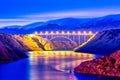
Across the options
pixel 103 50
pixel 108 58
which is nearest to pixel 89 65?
pixel 108 58

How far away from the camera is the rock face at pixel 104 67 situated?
71.0 meters

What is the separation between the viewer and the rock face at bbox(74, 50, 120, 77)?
7100 centimetres

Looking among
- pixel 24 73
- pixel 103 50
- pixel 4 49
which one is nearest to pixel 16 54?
pixel 4 49

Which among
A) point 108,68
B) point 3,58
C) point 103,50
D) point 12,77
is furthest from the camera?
point 103,50

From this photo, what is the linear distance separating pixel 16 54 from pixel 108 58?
5091cm

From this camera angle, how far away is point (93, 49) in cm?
19975

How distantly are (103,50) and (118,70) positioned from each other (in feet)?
396

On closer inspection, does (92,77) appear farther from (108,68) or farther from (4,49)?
(4,49)

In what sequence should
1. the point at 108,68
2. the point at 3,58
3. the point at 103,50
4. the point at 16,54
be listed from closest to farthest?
the point at 108,68, the point at 3,58, the point at 16,54, the point at 103,50

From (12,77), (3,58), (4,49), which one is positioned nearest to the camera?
(12,77)

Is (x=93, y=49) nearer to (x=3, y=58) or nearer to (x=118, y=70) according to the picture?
(x=3, y=58)

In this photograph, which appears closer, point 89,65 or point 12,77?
point 12,77

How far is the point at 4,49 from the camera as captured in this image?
377ft

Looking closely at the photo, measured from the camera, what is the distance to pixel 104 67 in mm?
72750
